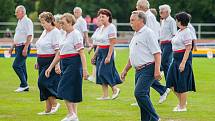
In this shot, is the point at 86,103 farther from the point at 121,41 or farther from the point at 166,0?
the point at 166,0

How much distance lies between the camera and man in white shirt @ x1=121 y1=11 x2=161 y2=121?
1110 cm

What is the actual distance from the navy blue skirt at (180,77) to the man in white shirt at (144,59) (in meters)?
2.39

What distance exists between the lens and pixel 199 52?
30.5 m

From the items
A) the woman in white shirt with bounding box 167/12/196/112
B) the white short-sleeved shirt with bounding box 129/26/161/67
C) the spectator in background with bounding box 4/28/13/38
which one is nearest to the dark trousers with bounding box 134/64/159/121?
the white short-sleeved shirt with bounding box 129/26/161/67

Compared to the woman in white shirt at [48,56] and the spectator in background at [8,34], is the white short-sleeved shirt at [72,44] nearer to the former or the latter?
the woman in white shirt at [48,56]

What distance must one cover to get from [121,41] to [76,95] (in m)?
30.2

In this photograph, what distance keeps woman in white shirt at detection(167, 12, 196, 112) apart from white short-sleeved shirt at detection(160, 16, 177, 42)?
1895 mm

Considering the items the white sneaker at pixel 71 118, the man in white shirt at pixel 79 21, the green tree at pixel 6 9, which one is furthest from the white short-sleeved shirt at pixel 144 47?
the green tree at pixel 6 9

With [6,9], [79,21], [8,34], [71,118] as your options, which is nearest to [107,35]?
[71,118]

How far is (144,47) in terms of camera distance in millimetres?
11172

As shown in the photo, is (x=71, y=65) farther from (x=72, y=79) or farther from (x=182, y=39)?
(x=182, y=39)

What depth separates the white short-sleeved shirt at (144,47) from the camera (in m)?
11.1

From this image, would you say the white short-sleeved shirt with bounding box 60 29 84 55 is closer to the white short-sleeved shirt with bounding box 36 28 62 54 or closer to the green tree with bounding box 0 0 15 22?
the white short-sleeved shirt with bounding box 36 28 62 54

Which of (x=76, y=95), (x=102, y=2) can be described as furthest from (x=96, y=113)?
(x=102, y=2)
